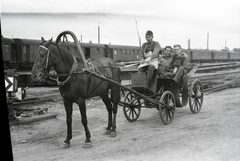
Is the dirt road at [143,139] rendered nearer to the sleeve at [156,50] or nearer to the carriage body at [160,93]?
the carriage body at [160,93]

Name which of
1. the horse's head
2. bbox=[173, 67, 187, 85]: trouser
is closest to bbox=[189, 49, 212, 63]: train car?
bbox=[173, 67, 187, 85]: trouser

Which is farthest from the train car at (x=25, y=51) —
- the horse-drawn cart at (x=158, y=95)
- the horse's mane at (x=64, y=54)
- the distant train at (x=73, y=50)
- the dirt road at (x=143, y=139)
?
the horse's mane at (x=64, y=54)

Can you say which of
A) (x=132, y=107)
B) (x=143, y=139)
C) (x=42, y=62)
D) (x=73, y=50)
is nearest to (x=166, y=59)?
(x=132, y=107)

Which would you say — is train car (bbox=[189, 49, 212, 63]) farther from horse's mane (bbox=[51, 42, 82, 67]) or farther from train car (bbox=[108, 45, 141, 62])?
horse's mane (bbox=[51, 42, 82, 67])

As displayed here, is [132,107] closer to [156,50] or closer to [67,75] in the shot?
[156,50]

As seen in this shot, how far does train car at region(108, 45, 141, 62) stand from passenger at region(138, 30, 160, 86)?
764 inches

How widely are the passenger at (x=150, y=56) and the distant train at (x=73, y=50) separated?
465 mm

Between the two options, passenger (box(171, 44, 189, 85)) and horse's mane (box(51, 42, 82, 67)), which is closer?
horse's mane (box(51, 42, 82, 67))

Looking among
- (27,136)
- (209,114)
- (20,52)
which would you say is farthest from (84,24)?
(20,52)

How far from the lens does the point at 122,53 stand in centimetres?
2775

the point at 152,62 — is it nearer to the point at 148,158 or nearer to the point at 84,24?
the point at 84,24

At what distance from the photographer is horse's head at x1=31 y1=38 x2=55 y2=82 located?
4191 millimetres

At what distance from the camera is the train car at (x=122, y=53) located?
1037 inches

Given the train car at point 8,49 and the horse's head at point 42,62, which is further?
the train car at point 8,49
